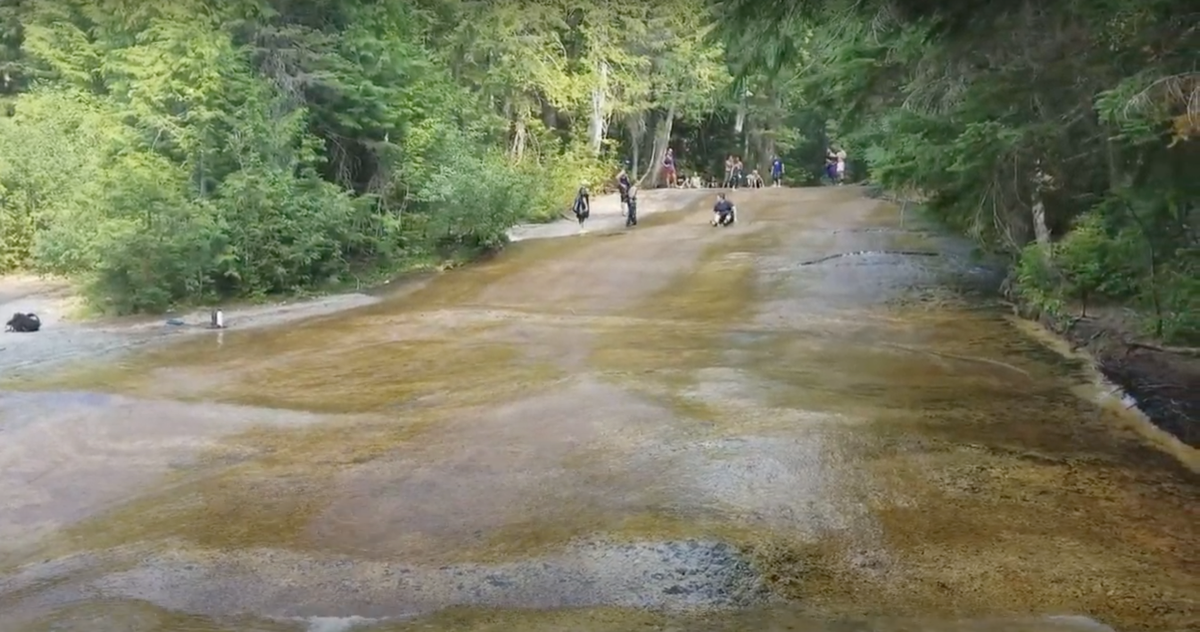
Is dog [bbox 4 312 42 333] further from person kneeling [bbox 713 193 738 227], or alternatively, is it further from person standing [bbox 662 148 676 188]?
person standing [bbox 662 148 676 188]

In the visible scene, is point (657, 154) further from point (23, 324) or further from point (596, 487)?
point (596, 487)

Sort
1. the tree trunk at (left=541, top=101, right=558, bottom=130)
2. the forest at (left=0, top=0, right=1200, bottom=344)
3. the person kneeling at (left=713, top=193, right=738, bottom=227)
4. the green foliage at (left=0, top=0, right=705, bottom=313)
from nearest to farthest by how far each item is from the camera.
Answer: the forest at (left=0, top=0, right=1200, bottom=344)
the green foliage at (left=0, top=0, right=705, bottom=313)
the person kneeling at (left=713, top=193, right=738, bottom=227)
the tree trunk at (left=541, top=101, right=558, bottom=130)

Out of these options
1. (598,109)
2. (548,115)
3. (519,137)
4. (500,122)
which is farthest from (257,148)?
(598,109)

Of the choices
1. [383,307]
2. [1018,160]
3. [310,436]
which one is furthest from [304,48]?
[1018,160]

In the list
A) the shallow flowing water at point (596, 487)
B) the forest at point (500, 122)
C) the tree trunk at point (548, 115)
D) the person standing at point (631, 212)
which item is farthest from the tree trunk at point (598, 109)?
the shallow flowing water at point (596, 487)

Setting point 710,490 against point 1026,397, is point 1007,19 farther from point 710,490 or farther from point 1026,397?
point 710,490

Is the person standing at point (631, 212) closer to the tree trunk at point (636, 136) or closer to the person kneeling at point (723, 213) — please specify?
the person kneeling at point (723, 213)

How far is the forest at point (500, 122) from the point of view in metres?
9.34

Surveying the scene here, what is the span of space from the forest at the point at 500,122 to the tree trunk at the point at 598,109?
0.30 feet

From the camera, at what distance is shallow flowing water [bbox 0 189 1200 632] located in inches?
253

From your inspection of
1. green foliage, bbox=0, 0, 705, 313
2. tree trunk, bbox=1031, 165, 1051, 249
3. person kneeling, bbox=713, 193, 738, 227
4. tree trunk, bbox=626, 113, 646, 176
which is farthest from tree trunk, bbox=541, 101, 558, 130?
tree trunk, bbox=1031, 165, 1051, 249

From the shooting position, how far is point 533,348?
14.1 meters

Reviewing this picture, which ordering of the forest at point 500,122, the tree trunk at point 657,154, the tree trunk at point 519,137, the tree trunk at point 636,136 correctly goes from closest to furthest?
1. the forest at point 500,122
2. the tree trunk at point 519,137
3. the tree trunk at point 636,136
4. the tree trunk at point 657,154

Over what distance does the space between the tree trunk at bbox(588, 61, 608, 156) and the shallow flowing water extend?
65.8 feet
